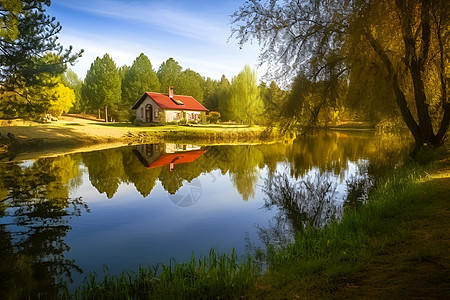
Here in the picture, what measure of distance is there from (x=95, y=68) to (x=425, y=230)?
55.3 m

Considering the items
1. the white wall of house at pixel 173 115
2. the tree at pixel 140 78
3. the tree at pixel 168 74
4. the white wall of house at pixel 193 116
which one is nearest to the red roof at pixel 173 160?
the white wall of house at pixel 173 115

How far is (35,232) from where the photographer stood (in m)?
6.96

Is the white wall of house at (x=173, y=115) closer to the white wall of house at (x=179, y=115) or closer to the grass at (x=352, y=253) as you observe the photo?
the white wall of house at (x=179, y=115)

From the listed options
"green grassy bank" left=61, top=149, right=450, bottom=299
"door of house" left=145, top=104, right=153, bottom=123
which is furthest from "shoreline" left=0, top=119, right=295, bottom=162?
"green grassy bank" left=61, top=149, right=450, bottom=299

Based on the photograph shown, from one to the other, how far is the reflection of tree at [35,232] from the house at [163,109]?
29841mm

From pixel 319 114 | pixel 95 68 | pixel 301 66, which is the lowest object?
pixel 319 114

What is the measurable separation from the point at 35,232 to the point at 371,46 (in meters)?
12.4

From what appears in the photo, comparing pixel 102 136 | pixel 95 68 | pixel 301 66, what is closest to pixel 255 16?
pixel 301 66

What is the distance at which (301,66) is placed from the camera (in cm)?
1195

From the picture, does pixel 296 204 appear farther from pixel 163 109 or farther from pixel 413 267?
pixel 163 109

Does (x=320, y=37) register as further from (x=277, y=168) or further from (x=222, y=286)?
(x=222, y=286)

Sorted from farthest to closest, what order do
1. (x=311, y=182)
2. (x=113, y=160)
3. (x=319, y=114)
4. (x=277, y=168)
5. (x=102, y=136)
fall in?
(x=102, y=136), (x=113, y=160), (x=277, y=168), (x=319, y=114), (x=311, y=182)

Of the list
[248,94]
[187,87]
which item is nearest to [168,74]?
[187,87]

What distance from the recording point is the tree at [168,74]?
6031cm
